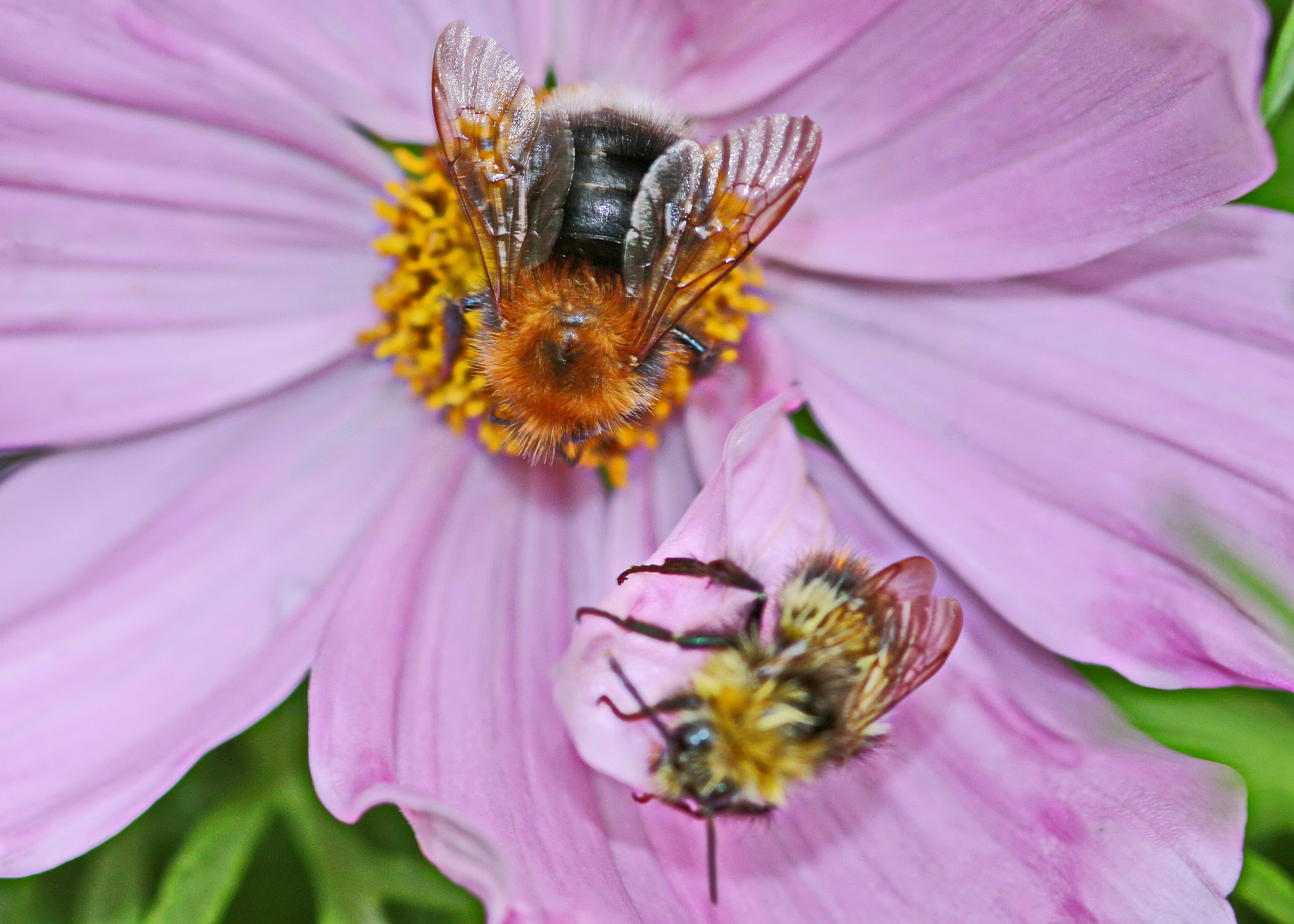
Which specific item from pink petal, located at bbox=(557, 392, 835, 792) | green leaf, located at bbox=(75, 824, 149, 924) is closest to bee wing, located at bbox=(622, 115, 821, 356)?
pink petal, located at bbox=(557, 392, 835, 792)

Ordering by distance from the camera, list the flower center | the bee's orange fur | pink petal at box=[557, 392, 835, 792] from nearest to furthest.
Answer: pink petal at box=[557, 392, 835, 792] → the bee's orange fur → the flower center

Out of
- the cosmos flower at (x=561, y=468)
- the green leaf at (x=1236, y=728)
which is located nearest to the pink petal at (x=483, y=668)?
the cosmos flower at (x=561, y=468)

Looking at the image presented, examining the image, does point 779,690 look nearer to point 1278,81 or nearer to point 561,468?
point 561,468

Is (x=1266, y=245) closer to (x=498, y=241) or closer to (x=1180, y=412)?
(x=1180, y=412)

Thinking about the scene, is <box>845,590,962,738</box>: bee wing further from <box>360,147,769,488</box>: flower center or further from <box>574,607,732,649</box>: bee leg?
<box>360,147,769,488</box>: flower center

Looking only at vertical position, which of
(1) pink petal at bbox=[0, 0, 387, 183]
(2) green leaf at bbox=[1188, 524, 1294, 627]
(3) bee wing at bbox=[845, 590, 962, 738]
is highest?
(1) pink petal at bbox=[0, 0, 387, 183]
